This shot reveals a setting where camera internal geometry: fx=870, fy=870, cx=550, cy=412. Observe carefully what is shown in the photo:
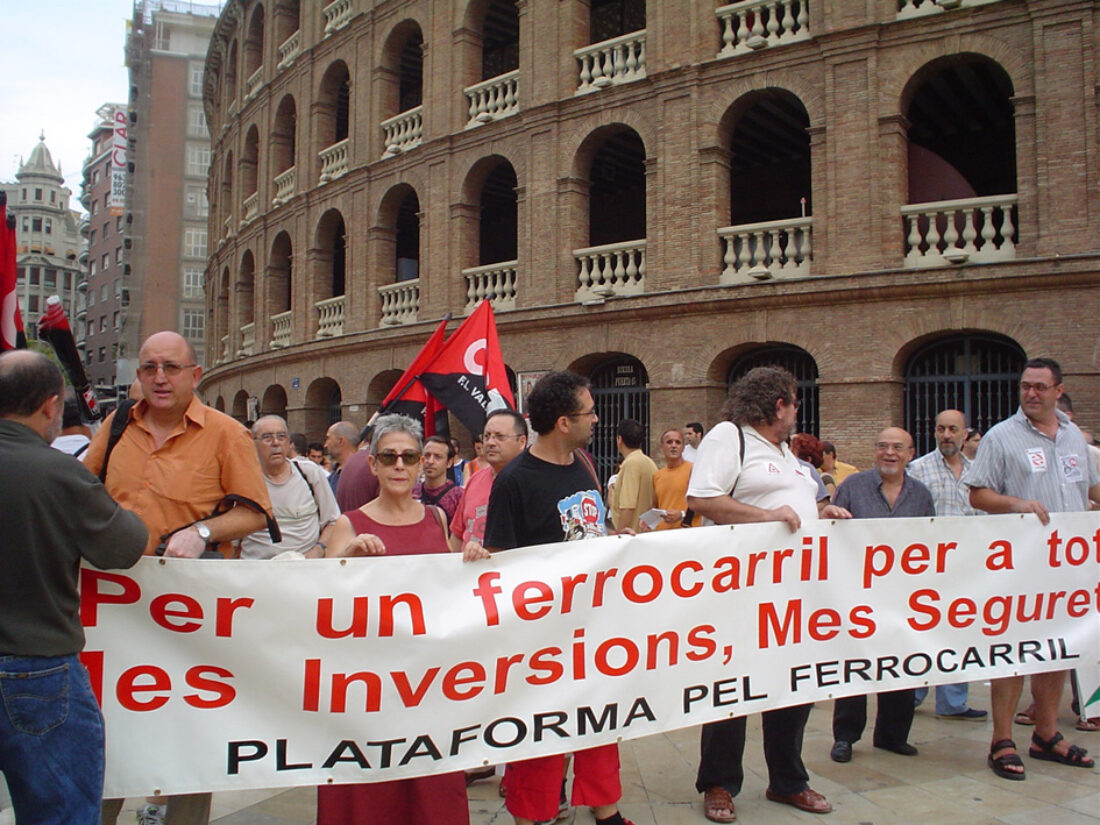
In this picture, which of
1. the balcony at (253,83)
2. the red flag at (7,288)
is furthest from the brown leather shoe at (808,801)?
the balcony at (253,83)

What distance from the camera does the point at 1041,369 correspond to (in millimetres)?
5004

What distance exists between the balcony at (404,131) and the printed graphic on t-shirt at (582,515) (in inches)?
635

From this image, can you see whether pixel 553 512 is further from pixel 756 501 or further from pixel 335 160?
pixel 335 160

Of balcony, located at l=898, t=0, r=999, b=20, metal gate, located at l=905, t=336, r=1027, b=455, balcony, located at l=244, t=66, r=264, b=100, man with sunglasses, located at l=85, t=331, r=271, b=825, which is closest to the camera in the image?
man with sunglasses, located at l=85, t=331, r=271, b=825

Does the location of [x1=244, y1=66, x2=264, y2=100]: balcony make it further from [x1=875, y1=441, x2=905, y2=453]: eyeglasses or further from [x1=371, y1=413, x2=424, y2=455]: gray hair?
[x1=371, y1=413, x2=424, y2=455]: gray hair

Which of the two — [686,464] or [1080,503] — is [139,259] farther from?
[1080,503]

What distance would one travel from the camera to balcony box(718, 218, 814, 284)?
44.8 feet

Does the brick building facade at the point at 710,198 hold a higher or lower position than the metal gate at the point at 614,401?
higher

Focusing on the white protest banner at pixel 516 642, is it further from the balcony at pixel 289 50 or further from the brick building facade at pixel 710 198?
the balcony at pixel 289 50

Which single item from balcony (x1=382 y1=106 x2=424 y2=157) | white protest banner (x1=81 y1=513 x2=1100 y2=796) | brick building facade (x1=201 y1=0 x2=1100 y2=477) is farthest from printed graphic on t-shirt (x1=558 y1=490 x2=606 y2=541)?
balcony (x1=382 y1=106 x2=424 y2=157)

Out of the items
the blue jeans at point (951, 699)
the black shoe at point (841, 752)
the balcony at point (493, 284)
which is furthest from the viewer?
the balcony at point (493, 284)

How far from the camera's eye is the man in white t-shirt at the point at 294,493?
5281 mm

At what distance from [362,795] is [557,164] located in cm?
1434

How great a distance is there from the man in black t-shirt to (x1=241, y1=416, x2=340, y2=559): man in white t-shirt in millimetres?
1718
